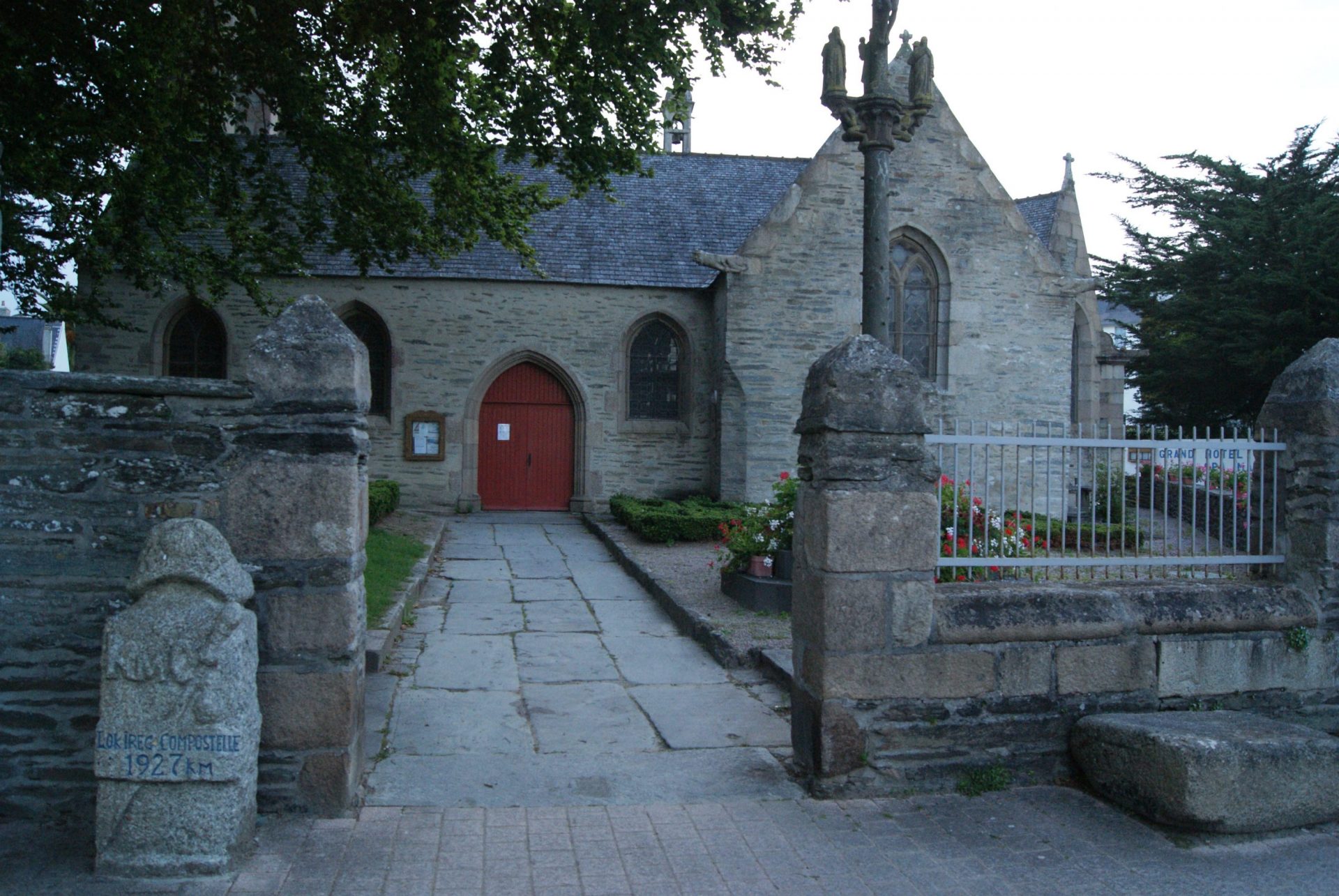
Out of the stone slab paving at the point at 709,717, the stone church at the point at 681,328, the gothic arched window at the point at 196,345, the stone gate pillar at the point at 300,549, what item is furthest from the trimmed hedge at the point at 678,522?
the stone gate pillar at the point at 300,549

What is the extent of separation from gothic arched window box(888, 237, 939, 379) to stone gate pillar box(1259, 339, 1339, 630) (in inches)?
434

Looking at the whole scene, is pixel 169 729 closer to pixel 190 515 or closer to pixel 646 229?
pixel 190 515

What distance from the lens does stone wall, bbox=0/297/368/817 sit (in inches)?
183

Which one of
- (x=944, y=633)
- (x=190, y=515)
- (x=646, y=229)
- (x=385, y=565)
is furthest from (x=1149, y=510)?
(x=646, y=229)

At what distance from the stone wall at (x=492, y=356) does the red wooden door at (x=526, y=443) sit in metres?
0.44

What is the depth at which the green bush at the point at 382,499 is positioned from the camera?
14445 millimetres

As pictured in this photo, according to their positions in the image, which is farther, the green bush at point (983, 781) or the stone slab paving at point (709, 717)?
the stone slab paving at point (709, 717)

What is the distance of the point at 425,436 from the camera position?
723 inches

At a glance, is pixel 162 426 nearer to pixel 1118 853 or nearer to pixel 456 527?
pixel 1118 853

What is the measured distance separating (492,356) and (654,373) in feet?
10.1

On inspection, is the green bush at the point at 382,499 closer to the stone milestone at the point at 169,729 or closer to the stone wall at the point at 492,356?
the stone wall at the point at 492,356

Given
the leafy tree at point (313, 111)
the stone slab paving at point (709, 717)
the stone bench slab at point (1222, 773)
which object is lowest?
the stone slab paving at point (709, 717)

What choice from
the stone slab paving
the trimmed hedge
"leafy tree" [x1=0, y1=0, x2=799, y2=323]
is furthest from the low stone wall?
the trimmed hedge

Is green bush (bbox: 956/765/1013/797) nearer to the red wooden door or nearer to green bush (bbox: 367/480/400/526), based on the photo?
green bush (bbox: 367/480/400/526)
